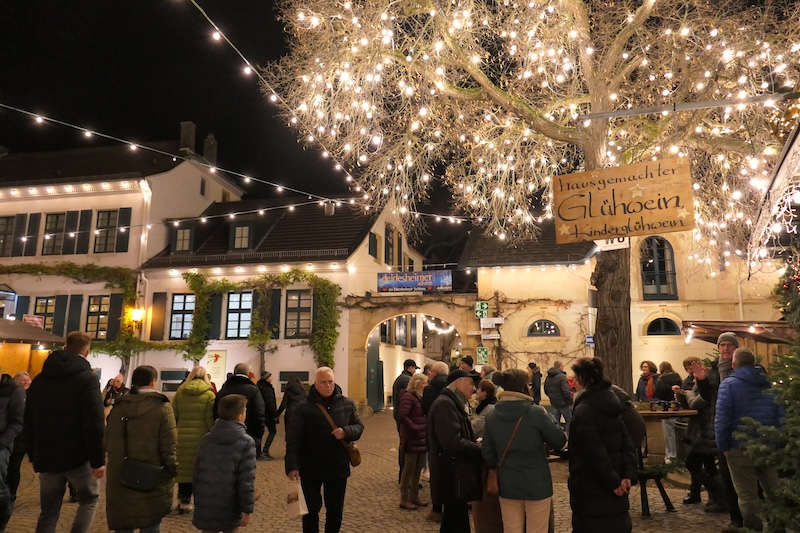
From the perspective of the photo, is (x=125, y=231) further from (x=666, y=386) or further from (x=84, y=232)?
(x=666, y=386)

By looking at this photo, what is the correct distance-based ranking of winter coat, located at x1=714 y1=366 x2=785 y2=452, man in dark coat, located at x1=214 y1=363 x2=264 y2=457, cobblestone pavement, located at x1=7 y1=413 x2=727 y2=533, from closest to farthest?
winter coat, located at x1=714 y1=366 x2=785 y2=452 < cobblestone pavement, located at x1=7 y1=413 x2=727 y2=533 < man in dark coat, located at x1=214 y1=363 x2=264 y2=457

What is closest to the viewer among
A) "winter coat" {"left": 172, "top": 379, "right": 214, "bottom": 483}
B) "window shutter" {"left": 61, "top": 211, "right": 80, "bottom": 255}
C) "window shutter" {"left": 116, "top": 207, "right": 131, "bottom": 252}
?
"winter coat" {"left": 172, "top": 379, "right": 214, "bottom": 483}

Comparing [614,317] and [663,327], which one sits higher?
[663,327]

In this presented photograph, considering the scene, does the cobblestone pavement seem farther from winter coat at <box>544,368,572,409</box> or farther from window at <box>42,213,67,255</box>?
window at <box>42,213,67,255</box>

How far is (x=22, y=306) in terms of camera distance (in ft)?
73.3

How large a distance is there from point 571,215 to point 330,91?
4643mm

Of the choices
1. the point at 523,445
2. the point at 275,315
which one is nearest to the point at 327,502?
the point at 523,445

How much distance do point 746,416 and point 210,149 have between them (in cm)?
2781

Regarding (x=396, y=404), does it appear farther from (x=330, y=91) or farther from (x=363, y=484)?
(x=330, y=91)

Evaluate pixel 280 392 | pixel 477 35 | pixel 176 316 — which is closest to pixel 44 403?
pixel 477 35

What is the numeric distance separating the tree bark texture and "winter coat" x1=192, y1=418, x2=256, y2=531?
17.3 ft

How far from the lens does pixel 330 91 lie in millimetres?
9531

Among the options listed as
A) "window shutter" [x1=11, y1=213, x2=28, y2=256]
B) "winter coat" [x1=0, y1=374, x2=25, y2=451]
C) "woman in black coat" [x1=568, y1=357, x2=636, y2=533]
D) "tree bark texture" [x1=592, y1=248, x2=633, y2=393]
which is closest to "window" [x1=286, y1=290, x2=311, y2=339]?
"window shutter" [x1=11, y1=213, x2=28, y2=256]

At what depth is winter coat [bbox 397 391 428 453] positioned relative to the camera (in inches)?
292
